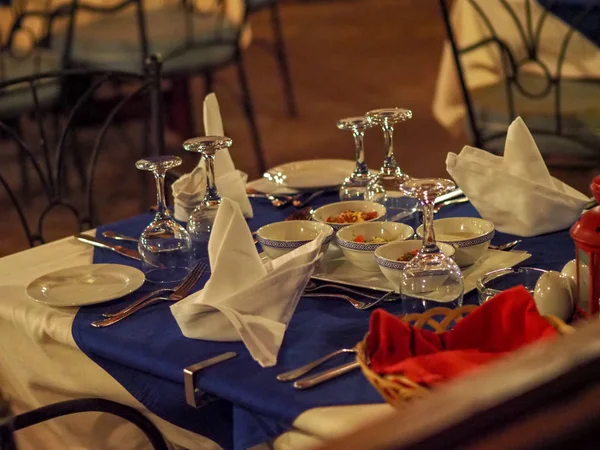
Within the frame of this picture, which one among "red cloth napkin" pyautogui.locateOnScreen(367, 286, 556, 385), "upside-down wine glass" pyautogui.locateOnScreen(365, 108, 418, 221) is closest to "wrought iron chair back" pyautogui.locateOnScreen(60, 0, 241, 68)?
"upside-down wine glass" pyautogui.locateOnScreen(365, 108, 418, 221)

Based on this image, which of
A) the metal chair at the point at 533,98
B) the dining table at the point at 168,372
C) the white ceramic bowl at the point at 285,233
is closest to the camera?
the dining table at the point at 168,372

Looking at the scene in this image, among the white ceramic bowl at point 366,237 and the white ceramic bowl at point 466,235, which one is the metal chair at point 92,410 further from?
the white ceramic bowl at point 466,235

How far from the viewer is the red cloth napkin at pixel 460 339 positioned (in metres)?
0.93

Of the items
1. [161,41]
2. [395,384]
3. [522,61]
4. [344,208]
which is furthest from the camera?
[161,41]

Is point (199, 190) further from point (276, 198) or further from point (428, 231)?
point (428, 231)

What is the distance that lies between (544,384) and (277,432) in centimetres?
68

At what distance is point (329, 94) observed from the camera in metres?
6.07

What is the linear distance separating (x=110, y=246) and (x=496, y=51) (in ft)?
6.44

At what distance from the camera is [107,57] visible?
378cm

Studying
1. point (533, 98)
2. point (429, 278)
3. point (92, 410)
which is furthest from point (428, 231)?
point (533, 98)

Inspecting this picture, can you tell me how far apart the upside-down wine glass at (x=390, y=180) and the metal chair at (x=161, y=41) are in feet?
7.05

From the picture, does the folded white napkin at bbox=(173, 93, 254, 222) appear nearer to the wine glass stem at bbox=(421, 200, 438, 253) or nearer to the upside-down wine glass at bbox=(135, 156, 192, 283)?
the upside-down wine glass at bbox=(135, 156, 192, 283)

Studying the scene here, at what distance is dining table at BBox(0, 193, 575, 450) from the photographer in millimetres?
1033

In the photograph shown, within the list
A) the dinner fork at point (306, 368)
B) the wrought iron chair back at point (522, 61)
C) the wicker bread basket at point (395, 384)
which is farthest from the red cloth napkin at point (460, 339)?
the wrought iron chair back at point (522, 61)
